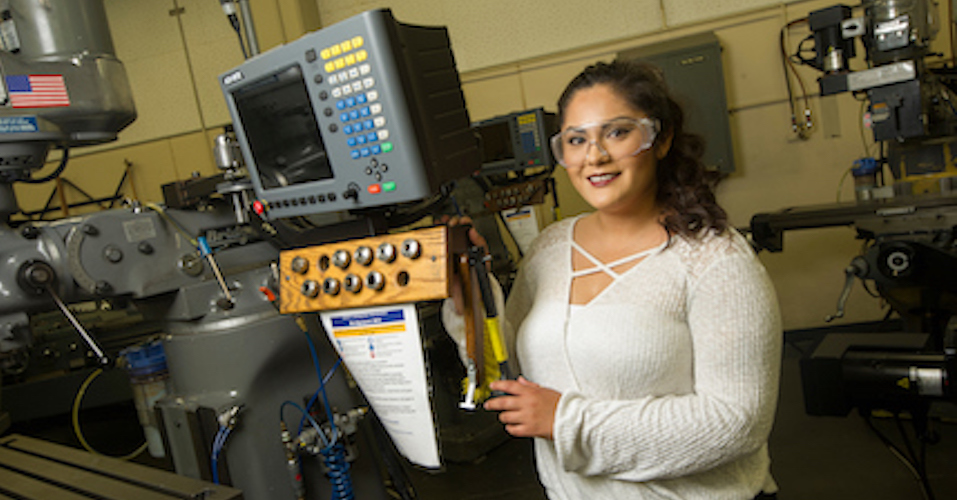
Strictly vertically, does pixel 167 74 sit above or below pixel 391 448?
above

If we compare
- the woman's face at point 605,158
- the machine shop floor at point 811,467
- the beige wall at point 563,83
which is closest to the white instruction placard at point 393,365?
the woman's face at point 605,158

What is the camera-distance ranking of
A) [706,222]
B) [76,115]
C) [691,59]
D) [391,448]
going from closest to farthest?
1. [706,222]
2. [76,115]
3. [391,448]
4. [691,59]

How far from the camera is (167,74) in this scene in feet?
14.4

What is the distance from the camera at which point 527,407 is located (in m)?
1.05

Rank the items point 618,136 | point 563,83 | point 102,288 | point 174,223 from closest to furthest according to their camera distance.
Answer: point 618,136 < point 102,288 < point 174,223 < point 563,83

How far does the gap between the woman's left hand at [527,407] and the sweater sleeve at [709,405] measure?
2cm

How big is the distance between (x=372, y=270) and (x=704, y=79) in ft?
9.64

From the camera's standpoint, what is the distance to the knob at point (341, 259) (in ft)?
3.84

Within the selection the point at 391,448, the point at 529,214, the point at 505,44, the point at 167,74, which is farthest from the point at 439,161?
the point at 167,74

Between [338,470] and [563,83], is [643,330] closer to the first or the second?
[338,470]

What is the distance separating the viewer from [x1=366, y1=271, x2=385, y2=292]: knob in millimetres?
1121

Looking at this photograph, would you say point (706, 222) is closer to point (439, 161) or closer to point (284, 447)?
point (439, 161)

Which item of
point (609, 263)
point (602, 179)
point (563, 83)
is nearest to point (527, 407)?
point (609, 263)

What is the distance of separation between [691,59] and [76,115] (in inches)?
118
